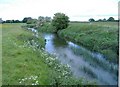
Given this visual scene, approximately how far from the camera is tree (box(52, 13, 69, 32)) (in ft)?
202

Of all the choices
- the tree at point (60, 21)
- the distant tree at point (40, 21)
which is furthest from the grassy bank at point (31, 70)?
the distant tree at point (40, 21)

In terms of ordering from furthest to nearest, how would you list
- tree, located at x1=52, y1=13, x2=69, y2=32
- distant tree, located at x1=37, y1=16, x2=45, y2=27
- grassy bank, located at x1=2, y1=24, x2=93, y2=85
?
1. distant tree, located at x1=37, y1=16, x2=45, y2=27
2. tree, located at x1=52, y1=13, x2=69, y2=32
3. grassy bank, located at x1=2, y1=24, x2=93, y2=85

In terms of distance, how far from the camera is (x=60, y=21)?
6244 centimetres

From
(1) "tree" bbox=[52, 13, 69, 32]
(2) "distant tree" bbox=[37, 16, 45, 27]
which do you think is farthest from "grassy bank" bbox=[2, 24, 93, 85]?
(2) "distant tree" bbox=[37, 16, 45, 27]

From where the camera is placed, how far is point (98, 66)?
19688 mm

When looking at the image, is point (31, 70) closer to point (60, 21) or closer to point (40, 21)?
point (60, 21)

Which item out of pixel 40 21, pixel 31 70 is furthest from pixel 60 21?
pixel 31 70

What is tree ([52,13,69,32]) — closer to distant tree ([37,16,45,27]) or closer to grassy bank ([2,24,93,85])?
distant tree ([37,16,45,27])

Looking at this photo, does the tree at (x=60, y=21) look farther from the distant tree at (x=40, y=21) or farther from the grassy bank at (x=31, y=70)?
the grassy bank at (x=31, y=70)

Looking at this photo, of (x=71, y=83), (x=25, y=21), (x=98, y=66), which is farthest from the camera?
(x=25, y=21)

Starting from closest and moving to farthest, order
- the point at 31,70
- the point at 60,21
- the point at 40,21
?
the point at 31,70 → the point at 60,21 → the point at 40,21

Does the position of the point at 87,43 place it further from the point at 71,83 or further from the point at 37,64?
the point at 71,83

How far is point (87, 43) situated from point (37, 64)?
17.5m

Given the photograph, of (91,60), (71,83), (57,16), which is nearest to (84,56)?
(91,60)
